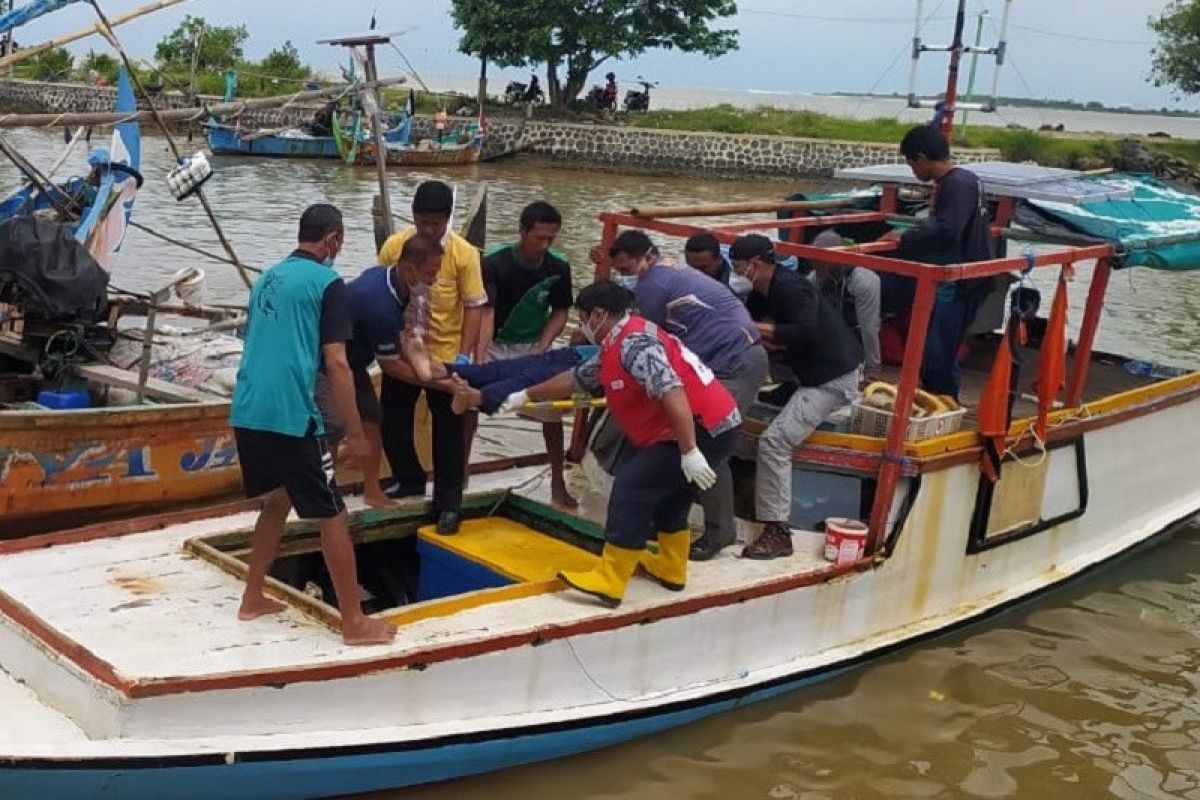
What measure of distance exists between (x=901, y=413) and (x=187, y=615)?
328 cm

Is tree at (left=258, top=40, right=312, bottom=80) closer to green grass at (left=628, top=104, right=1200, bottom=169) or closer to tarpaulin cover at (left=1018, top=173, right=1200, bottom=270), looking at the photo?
green grass at (left=628, top=104, right=1200, bottom=169)

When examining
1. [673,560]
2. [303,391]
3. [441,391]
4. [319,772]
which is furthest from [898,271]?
[319,772]

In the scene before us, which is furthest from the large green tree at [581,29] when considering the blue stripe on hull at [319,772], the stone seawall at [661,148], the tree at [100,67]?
the blue stripe on hull at [319,772]

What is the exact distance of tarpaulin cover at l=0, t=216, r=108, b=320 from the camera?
8.48 m

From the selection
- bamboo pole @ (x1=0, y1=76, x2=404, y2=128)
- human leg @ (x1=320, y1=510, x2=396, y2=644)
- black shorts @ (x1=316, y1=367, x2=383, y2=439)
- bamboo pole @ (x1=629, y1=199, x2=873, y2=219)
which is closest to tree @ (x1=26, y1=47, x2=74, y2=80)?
bamboo pole @ (x1=0, y1=76, x2=404, y2=128)

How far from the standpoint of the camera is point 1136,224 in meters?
7.49

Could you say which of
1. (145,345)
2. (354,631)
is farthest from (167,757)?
(145,345)

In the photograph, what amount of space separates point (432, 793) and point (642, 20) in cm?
3697

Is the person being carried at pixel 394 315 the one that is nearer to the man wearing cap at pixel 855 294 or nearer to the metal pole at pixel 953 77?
the man wearing cap at pixel 855 294

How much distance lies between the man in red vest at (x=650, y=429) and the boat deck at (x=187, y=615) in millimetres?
188

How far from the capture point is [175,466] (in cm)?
841

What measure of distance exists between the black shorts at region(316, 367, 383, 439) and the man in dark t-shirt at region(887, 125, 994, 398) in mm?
2905

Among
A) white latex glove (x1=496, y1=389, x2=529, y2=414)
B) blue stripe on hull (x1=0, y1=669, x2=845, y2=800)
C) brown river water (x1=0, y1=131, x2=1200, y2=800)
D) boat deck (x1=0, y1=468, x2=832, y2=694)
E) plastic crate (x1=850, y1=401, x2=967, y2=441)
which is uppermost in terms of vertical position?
white latex glove (x1=496, y1=389, x2=529, y2=414)

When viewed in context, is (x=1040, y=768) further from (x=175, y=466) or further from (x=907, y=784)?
(x=175, y=466)
